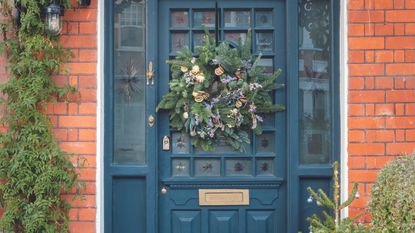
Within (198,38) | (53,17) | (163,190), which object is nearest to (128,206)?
(163,190)

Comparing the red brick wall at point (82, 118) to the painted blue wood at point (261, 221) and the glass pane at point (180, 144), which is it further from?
the painted blue wood at point (261, 221)

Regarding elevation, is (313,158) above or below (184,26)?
below

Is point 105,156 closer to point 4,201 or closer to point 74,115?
point 74,115

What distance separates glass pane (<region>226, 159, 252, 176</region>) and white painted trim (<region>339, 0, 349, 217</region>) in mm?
746

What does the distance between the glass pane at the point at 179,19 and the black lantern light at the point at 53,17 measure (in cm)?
92

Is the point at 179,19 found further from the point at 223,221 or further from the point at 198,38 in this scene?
the point at 223,221

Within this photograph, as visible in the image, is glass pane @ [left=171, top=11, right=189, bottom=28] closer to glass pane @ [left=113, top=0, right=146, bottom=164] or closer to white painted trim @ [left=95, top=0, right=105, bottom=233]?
glass pane @ [left=113, top=0, right=146, bottom=164]

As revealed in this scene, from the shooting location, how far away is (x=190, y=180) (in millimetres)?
5309

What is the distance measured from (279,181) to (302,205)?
0.89 ft

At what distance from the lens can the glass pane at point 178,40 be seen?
5352mm

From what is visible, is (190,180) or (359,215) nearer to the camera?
(359,215)

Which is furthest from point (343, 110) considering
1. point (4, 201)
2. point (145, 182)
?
point (4, 201)

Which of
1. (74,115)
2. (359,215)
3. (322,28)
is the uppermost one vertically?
(322,28)

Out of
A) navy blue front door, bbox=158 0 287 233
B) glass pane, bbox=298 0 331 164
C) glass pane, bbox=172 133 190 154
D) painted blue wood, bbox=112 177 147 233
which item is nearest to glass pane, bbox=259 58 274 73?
navy blue front door, bbox=158 0 287 233
